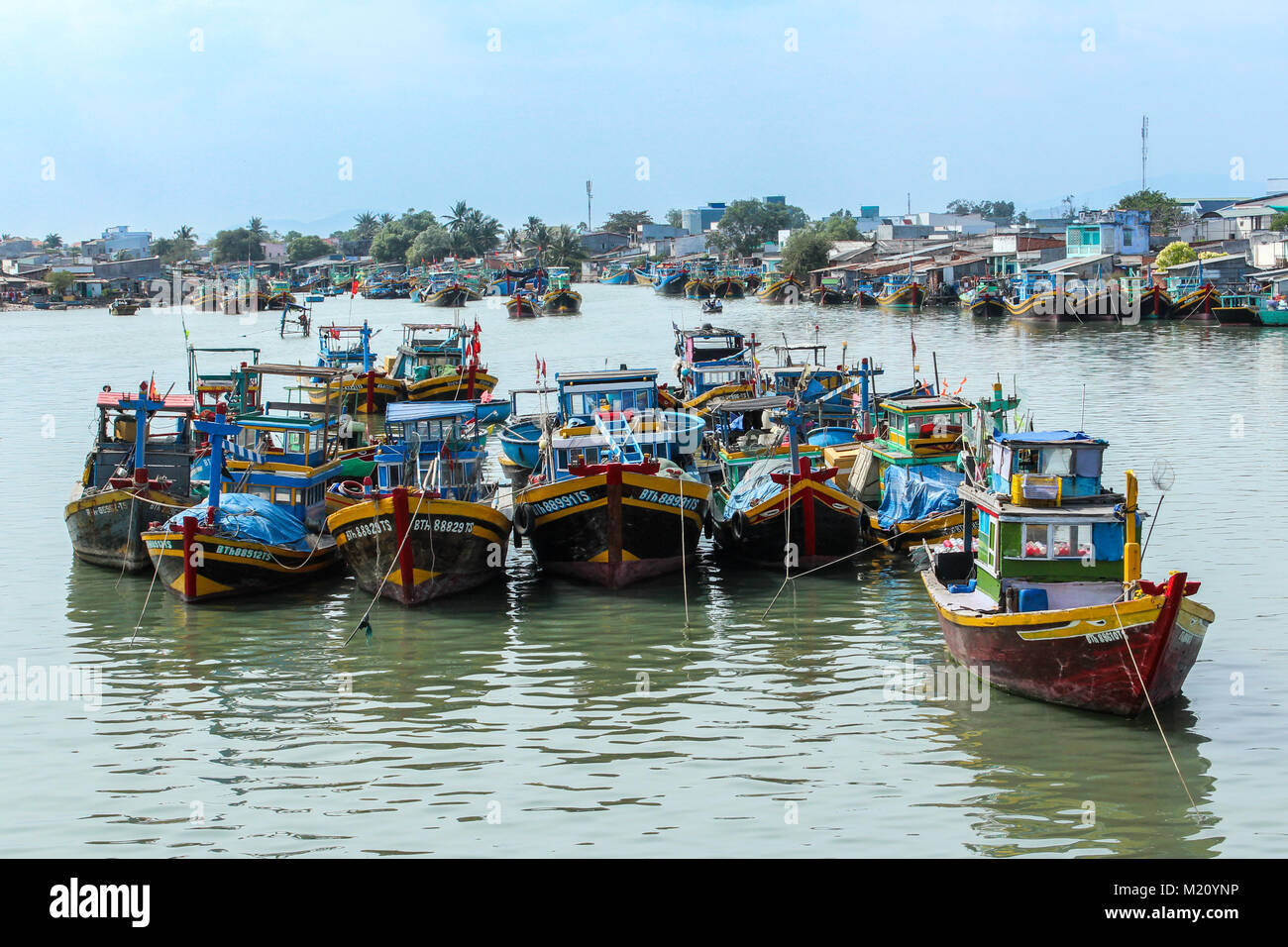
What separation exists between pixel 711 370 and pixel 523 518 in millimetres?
15906

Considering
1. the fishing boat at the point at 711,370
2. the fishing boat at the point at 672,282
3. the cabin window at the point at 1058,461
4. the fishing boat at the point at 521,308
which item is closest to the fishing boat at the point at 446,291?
the fishing boat at the point at 521,308

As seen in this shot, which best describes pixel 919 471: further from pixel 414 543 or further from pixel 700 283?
pixel 700 283

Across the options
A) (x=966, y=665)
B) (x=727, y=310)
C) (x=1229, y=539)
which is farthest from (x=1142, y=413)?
(x=727, y=310)

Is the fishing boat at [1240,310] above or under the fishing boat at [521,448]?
above

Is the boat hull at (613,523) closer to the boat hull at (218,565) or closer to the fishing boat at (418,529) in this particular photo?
the fishing boat at (418,529)

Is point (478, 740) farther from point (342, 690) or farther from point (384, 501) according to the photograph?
point (384, 501)

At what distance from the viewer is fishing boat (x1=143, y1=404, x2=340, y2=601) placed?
22.8 m

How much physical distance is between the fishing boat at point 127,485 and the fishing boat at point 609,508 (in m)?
6.71

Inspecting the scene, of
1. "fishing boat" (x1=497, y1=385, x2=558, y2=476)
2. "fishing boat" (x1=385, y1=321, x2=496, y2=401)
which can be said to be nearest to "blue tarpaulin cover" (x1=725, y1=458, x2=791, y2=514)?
"fishing boat" (x1=497, y1=385, x2=558, y2=476)

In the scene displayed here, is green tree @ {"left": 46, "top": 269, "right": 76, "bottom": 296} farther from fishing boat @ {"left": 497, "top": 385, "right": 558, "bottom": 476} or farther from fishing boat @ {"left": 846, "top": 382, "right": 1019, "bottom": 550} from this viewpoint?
fishing boat @ {"left": 846, "top": 382, "right": 1019, "bottom": 550}

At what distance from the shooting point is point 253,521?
76.8 feet

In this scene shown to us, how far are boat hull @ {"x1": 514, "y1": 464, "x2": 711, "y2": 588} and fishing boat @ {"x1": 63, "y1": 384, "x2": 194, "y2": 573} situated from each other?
696 cm

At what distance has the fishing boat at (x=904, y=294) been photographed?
340 ft

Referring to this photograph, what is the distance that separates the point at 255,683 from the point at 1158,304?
7333 centimetres
